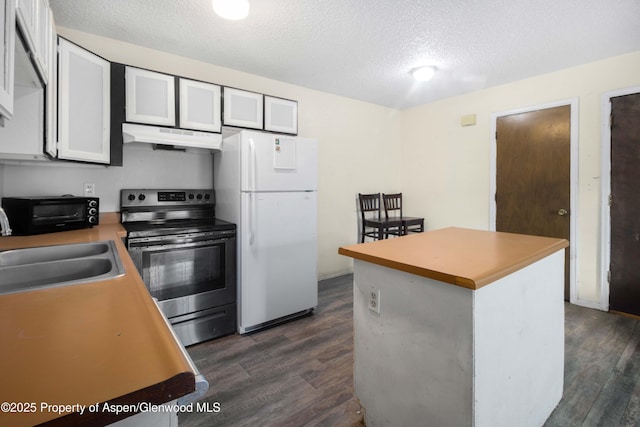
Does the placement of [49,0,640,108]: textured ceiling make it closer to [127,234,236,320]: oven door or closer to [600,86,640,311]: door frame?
[600,86,640,311]: door frame

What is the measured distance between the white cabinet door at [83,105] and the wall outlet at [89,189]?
16.9 inches

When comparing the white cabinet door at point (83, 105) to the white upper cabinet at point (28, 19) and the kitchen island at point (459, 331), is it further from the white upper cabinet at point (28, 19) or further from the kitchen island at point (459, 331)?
the kitchen island at point (459, 331)

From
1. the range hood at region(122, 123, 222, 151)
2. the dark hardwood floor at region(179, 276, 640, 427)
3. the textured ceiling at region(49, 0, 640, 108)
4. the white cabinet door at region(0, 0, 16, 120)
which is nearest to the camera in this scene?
the white cabinet door at region(0, 0, 16, 120)

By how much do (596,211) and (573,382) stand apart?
6.32 feet

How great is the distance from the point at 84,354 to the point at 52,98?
1.93 meters

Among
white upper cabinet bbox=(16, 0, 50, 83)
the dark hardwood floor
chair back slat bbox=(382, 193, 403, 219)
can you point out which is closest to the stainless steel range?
the dark hardwood floor

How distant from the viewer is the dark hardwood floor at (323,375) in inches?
66.1

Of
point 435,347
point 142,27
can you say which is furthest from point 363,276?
point 142,27

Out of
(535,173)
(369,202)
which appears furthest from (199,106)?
(535,173)

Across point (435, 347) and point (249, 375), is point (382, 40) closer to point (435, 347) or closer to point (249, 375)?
point (435, 347)

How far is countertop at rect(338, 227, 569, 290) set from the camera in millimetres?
1173

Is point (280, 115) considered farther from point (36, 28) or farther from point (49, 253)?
point (49, 253)

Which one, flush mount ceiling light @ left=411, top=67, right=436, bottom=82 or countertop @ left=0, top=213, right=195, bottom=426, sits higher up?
flush mount ceiling light @ left=411, top=67, right=436, bottom=82

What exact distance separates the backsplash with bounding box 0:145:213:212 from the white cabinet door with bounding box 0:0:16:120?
1.43 meters
